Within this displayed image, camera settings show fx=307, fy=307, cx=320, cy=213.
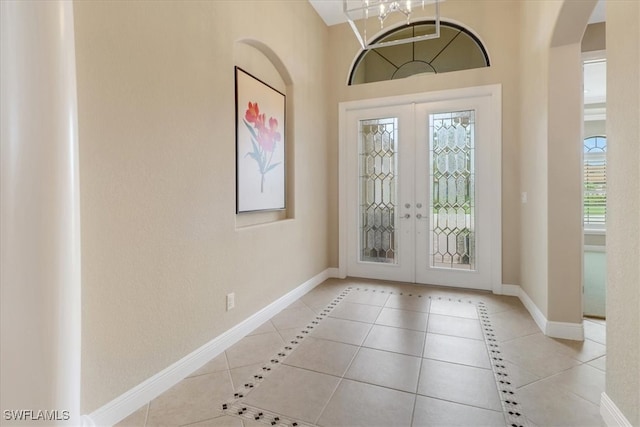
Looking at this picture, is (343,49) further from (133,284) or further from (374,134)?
(133,284)

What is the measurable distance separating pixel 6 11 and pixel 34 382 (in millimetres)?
1176

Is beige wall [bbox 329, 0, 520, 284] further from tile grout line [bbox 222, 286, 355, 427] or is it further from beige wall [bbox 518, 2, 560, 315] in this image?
tile grout line [bbox 222, 286, 355, 427]

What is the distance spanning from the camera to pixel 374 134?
4.12m

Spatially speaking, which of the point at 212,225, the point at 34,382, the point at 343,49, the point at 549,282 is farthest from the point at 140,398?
the point at 343,49

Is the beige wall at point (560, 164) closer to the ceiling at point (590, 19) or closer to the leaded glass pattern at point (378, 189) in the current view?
the ceiling at point (590, 19)

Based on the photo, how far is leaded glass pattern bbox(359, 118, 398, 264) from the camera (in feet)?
13.3

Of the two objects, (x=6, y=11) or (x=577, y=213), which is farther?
(x=577, y=213)

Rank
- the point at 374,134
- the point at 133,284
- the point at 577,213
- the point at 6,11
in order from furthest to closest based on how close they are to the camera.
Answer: the point at 374,134
the point at 577,213
the point at 133,284
the point at 6,11

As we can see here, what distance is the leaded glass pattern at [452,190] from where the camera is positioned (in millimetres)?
3717

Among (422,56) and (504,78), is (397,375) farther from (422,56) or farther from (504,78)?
(422,56)

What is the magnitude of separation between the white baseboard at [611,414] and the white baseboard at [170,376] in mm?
2250

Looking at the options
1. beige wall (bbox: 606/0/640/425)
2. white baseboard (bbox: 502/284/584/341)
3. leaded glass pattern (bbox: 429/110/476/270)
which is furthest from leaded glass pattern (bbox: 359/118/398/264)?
beige wall (bbox: 606/0/640/425)

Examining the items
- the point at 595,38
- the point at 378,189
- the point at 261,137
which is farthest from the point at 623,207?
the point at 595,38

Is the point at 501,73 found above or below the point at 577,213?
above
